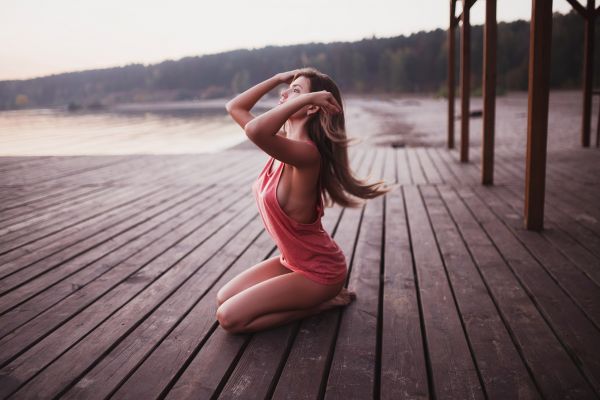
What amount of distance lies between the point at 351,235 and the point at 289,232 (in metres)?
1.49

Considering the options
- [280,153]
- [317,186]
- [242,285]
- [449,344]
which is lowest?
[449,344]

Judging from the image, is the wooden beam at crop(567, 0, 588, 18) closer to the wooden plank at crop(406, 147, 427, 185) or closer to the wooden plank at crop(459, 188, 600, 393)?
the wooden plank at crop(406, 147, 427, 185)

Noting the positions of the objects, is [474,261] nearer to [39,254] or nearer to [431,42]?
[39,254]

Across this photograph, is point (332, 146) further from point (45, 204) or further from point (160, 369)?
point (45, 204)

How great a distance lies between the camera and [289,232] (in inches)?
79.3

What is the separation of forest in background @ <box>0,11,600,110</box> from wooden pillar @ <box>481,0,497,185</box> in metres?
40.5

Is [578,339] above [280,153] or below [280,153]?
below

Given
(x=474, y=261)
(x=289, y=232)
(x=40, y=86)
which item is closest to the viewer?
(x=289, y=232)

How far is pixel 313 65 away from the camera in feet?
262

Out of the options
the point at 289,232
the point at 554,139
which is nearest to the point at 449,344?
the point at 289,232

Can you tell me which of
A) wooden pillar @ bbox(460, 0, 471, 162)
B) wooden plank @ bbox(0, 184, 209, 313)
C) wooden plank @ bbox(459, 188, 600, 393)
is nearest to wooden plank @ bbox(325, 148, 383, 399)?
wooden plank @ bbox(459, 188, 600, 393)

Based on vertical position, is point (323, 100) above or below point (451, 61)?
below

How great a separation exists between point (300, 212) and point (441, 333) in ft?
2.63

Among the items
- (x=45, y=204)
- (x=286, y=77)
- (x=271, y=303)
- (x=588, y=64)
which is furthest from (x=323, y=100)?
(x=588, y=64)
